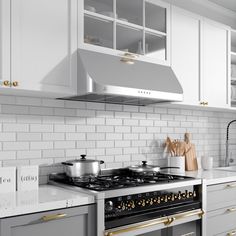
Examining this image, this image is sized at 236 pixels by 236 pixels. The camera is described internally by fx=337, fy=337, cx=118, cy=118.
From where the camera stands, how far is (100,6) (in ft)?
8.60

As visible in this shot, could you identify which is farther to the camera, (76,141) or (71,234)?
(76,141)

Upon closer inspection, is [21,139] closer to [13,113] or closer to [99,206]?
[13,113]

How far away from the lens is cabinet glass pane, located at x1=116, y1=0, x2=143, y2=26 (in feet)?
9.02

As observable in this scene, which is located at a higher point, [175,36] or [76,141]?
[175,36]

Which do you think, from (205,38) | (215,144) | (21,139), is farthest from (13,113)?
(215,144)

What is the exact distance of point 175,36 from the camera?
10.2 feet

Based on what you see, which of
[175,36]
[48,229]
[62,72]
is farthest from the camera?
[175,36]

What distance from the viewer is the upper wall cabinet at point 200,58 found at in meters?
3.15

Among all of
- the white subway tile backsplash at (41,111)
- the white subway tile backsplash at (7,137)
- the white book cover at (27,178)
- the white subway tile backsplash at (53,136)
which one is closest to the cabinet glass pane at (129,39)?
the white subway tile backsplash at (41,111)

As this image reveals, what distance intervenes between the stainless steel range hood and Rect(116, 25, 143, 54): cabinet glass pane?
0.11m

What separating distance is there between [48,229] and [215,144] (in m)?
2.72

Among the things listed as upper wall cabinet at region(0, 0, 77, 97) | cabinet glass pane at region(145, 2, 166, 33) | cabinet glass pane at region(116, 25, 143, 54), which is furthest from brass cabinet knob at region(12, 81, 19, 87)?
cabinet glass pane at region(145, 2, 166, 33)

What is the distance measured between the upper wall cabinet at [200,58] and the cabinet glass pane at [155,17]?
11 centimetres

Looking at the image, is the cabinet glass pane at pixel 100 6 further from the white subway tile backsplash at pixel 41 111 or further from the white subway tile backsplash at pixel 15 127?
the white subway tile backsplash at pixel 15 127
